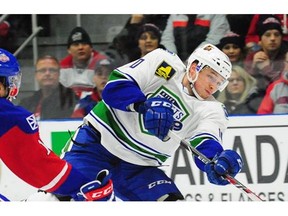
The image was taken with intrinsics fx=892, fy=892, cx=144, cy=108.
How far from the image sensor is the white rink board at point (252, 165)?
5070 millimetres

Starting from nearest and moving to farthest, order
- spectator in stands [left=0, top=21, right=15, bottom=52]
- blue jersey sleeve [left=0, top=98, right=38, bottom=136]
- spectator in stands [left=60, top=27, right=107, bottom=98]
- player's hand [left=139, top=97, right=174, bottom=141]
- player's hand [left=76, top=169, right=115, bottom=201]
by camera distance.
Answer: blue jersey sleeve [left=0, top=98, right=38, bottom=136] → player's hand [left=76, top=169, right=115, bottom=201] → player's hand [left=139, top=97, right=174, bottom=141] → spectator in stands [left=60, top=27, right=107, bottom=98] → spectator in stands [left=0, top=21, right=15, bottom=52]

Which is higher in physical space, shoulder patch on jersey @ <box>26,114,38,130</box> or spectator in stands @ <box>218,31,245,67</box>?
shoulder patch on jersey @ <box>26,114,38,130</box>

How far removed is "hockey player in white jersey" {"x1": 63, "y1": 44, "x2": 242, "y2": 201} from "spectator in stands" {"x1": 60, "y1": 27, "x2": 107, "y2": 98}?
1.29 m

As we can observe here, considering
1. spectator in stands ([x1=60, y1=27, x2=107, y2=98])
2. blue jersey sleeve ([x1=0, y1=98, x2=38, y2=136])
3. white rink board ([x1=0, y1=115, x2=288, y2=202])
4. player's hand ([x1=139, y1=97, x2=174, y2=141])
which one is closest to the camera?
blue jersey sleeve ([x1=0, y1=98, x2=38, y2=136])

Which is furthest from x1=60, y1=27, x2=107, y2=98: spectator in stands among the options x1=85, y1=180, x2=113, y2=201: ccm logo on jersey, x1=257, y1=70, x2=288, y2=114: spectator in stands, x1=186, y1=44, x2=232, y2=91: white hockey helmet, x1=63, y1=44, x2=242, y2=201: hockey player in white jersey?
x1=85, y1=180, x2=113, y2=201: ccm logo on jersey

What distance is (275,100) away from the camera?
511cm

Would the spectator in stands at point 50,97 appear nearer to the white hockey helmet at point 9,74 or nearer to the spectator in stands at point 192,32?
the spectator in stands at point 192,32

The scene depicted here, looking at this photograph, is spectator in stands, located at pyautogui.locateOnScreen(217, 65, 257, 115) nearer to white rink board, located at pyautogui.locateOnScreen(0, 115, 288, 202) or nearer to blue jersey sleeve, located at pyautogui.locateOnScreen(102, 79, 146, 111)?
white rink board, located at pyautogui.locateOnScreen(0, 115, 288, 202)

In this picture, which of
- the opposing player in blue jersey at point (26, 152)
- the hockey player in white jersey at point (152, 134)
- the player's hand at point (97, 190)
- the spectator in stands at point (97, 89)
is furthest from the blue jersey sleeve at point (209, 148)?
the spectator in stands at point (97, 89)

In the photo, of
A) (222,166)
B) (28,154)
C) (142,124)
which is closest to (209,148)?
(222,166)

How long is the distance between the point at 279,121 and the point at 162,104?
153cm

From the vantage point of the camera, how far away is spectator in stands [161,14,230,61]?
5.30 metres

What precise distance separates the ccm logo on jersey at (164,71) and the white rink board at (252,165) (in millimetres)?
1295
